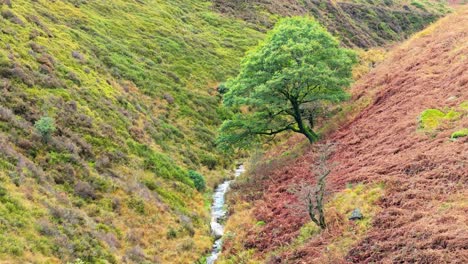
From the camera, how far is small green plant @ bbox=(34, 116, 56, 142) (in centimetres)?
2430

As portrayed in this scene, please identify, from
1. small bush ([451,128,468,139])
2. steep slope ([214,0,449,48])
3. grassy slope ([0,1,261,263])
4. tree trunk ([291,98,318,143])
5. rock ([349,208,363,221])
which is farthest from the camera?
steep slope ([214,0,449,48])

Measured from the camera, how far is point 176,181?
30422mm

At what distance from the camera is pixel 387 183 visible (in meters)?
19.9

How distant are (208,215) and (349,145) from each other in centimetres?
969

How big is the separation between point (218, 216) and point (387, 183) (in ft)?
40.7

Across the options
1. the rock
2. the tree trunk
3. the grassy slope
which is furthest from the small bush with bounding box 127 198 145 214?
the tree trunk

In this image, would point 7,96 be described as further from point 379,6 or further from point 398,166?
point 379,6

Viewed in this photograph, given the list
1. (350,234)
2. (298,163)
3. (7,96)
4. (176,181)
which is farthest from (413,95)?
(7,96)

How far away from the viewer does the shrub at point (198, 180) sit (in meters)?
31.9

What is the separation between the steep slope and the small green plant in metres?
55.5

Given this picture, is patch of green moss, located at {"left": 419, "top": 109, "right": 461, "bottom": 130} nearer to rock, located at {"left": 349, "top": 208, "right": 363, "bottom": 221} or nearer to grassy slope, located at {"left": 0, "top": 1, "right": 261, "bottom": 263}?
rock, located at {"left": 349, "top": 208, "right": 363, "bottom": 221}

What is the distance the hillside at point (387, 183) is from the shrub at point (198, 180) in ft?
8.12

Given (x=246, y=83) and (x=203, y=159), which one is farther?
(x=203, y=159)

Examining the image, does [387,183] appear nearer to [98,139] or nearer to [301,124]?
[301,124]
